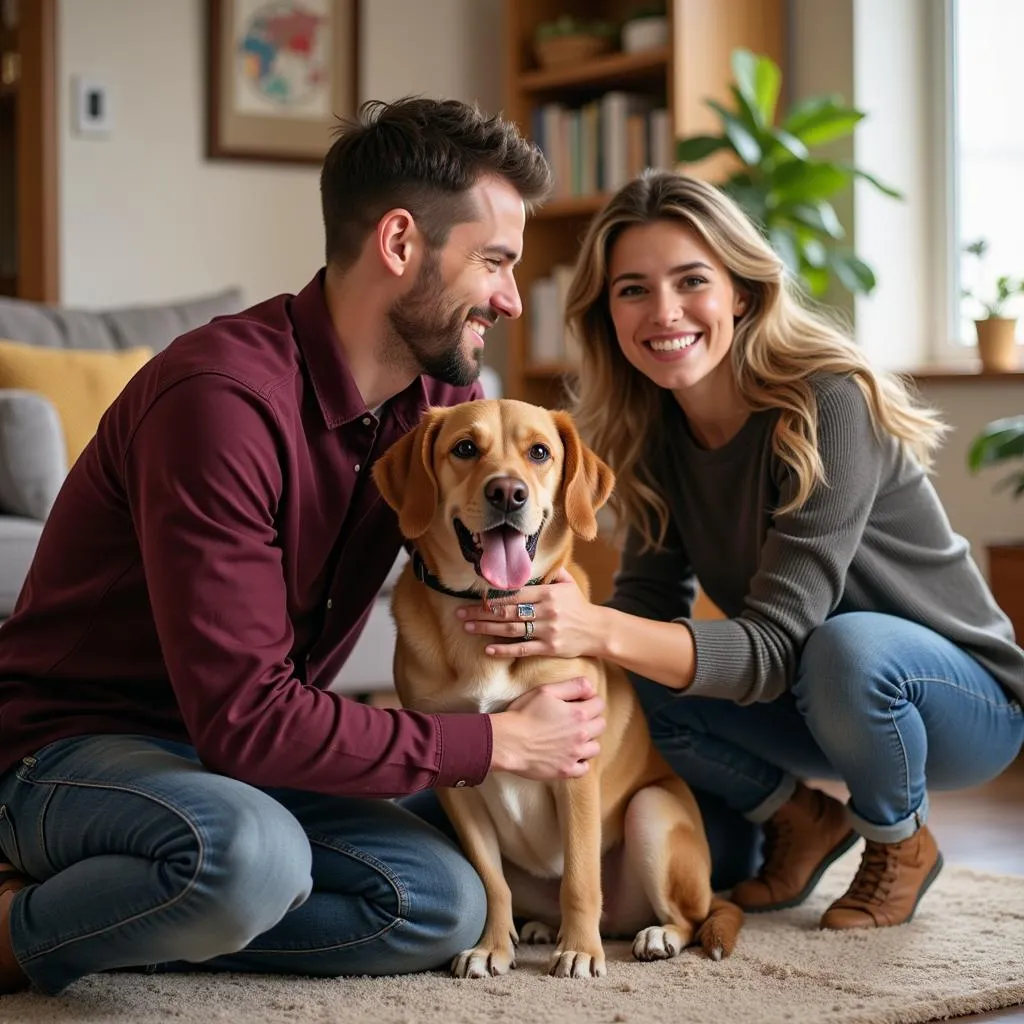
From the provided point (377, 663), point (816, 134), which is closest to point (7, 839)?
point (377, 663)

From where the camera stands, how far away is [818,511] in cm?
203

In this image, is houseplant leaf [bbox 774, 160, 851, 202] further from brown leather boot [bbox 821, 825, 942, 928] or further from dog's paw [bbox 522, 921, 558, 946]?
dog's paw [bbox 522, 921, 558, 946]

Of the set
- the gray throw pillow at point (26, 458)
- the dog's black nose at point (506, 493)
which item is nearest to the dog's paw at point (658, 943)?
the dog's black nose at point (506, 493)

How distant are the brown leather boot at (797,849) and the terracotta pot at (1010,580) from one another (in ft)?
4.59

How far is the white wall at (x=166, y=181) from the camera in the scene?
471 centimetres

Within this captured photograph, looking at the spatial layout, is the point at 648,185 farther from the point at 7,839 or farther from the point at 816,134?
the point at 816,134

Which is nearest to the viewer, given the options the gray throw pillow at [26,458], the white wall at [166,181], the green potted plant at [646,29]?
the gray throw pillow at [26,458]

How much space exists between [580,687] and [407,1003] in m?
0.44

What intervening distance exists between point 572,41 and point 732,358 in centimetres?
290

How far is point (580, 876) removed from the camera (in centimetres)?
185

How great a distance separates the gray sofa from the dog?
116 centimetres

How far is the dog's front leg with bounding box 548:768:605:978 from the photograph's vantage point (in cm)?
184

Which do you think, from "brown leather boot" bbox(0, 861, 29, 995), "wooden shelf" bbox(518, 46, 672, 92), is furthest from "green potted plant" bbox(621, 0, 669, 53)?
"brown leather boot" bbox(0, 861, 29, 995)

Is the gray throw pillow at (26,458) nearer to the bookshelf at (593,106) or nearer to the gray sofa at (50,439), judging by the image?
the gray sofa at (50,439)
